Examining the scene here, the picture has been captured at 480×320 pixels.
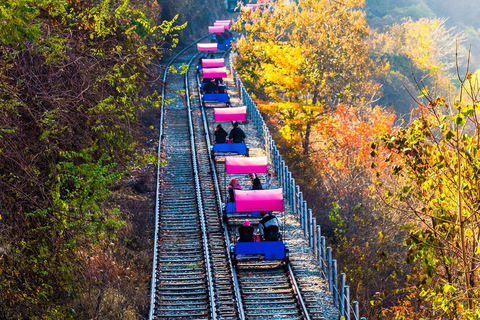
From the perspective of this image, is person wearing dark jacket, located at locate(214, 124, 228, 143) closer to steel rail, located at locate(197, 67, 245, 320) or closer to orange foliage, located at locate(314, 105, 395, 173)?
steel rail, located at locate(197, 67, 245, 320)

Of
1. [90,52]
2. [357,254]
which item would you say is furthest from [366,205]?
[90,52]

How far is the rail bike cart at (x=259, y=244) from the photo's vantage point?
16.7 metres

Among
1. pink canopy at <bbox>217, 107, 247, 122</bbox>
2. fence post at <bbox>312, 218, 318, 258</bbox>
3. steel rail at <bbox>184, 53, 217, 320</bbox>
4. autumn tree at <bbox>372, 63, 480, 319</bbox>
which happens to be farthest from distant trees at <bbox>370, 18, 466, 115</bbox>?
autumn tree at <bbox>372, 63, 480, 319</bbox>

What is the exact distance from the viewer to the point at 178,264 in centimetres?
1775

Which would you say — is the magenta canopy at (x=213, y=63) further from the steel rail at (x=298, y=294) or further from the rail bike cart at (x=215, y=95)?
the steel rail at (x=298, y=294)

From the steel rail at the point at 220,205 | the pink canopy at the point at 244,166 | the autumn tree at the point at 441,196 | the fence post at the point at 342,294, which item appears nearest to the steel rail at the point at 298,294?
the fence post at the point at 342,294

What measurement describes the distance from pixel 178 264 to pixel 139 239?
85.3 inches

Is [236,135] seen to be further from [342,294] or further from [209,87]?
[342,294]

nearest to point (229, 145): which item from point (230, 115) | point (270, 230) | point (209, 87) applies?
point (230, 115)

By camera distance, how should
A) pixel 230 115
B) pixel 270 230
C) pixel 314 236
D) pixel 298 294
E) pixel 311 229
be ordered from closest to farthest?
1. pixel 298 294
2. pixel 270 230
3. pixel 314 236
4. pixel 311 229
5. pixel 230 115

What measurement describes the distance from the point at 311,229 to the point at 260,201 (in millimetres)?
2003

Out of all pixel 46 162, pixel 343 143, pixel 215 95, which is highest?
pixel 46 162

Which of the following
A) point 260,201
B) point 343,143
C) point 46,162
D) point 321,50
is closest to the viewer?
point 46,162

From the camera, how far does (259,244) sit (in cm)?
1669
